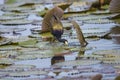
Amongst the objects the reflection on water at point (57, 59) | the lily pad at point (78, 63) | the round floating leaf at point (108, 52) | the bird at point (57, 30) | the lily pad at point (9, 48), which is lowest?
the reflection on water at point (57, 59)

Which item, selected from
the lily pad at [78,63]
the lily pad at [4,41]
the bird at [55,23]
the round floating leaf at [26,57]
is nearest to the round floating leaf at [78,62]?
the lily pad at [78,63]

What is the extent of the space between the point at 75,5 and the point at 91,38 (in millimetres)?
2469

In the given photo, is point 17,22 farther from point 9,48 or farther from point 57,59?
point 57,59

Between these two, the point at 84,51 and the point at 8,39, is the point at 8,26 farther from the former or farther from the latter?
the point at 84,51

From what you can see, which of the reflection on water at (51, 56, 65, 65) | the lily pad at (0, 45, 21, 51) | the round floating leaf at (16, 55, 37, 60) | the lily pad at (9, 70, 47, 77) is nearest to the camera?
the lily pad at (9, 70, 47, 77)

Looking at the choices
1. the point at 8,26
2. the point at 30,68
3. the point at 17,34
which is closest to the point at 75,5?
the point at 8,26

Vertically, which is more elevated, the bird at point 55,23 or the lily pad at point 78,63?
the bird at point 55,23

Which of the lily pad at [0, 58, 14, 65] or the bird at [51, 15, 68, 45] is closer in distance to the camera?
the lily pad at [0, 58, 14, 65]

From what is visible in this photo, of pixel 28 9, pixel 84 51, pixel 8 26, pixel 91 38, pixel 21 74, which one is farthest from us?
pixel 28 9

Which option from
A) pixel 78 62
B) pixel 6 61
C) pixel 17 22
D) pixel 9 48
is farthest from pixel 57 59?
pixel 17 22

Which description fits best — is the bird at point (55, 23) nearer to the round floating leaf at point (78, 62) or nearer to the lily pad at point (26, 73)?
the round floating leaf at point (78, 62)

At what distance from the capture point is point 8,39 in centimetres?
471

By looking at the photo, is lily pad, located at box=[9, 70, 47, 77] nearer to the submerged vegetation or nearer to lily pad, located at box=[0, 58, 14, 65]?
the submerged vegetation

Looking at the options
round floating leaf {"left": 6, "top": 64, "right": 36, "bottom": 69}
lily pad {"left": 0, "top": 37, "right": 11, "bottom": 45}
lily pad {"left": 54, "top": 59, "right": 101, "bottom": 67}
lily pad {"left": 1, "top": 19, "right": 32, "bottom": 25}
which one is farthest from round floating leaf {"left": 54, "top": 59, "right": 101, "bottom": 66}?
lily pad {"left": 1, "top": 19, "right": 32, "bottom": 25}
